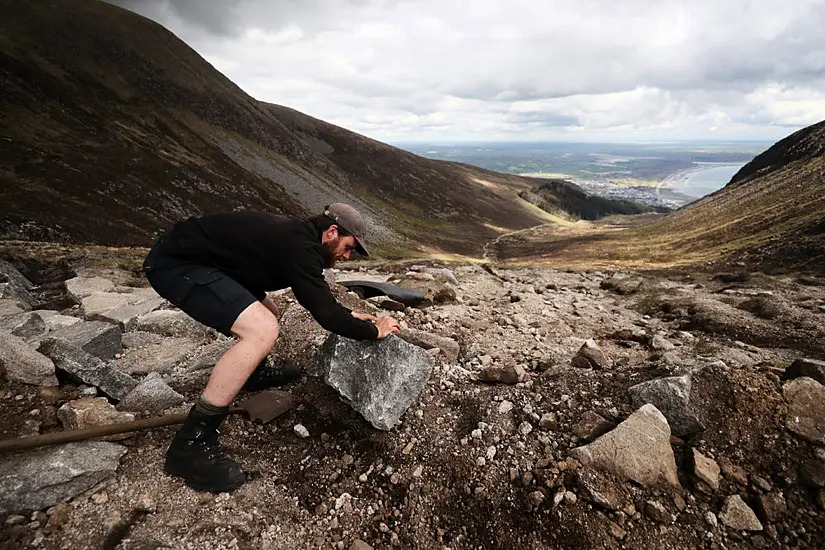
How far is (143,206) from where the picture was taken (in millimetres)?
59750

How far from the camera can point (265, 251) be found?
5.70 meters

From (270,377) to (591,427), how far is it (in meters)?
5.42

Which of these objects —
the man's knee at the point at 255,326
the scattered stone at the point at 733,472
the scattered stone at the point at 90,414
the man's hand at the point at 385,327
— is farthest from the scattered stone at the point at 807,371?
the scattered stone at the point at 90,414

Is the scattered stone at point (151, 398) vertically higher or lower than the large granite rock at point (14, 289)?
higher

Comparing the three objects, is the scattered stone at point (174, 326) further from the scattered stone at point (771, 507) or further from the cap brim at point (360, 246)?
the scattered stone at point (771, 507)

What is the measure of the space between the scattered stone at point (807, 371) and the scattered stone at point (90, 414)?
33.4ft

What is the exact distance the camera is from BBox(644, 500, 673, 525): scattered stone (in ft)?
16.5

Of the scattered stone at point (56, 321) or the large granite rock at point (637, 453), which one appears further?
the scattered stone at point (56, 321)

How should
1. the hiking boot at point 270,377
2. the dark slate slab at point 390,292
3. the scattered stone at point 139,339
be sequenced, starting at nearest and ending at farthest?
the hiking boot at point 270,377 → the scattered stone at point 139,339 → the dark slate slab at point 390,292

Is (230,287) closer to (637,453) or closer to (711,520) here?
(637,453)

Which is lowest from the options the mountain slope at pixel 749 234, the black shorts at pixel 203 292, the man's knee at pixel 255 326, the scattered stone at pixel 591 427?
the mountain slope at pixel 749 234

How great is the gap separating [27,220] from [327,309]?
52.7 m

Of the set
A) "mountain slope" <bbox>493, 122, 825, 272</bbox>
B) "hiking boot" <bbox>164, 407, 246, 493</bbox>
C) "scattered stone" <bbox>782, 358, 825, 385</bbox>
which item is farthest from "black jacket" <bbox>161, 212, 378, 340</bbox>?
"mountain slope" <bbox>493, 122, 825, 272</bbox>

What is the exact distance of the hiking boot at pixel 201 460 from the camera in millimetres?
5367
